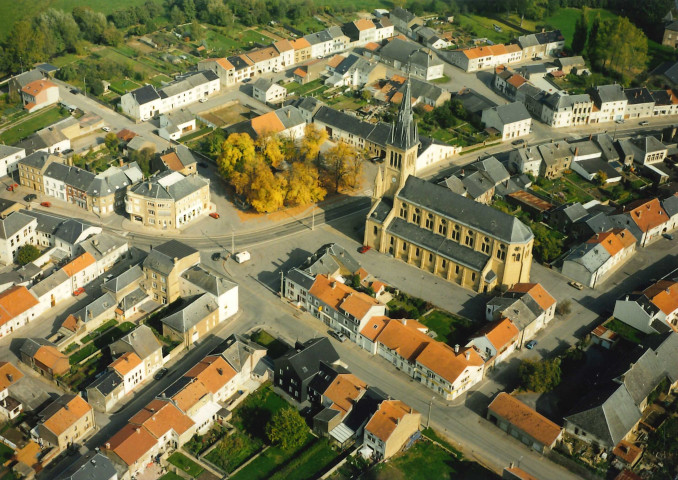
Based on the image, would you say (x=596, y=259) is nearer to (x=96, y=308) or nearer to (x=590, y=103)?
(x=590, y=103)

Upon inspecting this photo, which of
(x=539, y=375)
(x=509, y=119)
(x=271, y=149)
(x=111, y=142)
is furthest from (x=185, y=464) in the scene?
(x=509, y=119)

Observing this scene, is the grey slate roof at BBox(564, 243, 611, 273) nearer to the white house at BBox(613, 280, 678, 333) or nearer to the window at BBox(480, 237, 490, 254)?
the white house at BBox(613, 280, 678, 333)

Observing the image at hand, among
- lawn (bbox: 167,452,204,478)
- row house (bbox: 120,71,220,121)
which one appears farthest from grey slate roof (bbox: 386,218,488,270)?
row house (bbox: 120,71,220,121)

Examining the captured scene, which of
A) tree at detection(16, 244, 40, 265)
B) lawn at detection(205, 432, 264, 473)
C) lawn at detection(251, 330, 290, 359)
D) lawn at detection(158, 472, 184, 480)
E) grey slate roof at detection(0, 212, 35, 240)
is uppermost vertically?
grey slate roof at detection(0, 212, 35, 240)

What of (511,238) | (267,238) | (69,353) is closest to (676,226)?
(511,238)

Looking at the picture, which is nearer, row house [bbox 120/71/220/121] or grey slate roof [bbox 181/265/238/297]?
grey slate roof [bbox 181/265/238/297]
